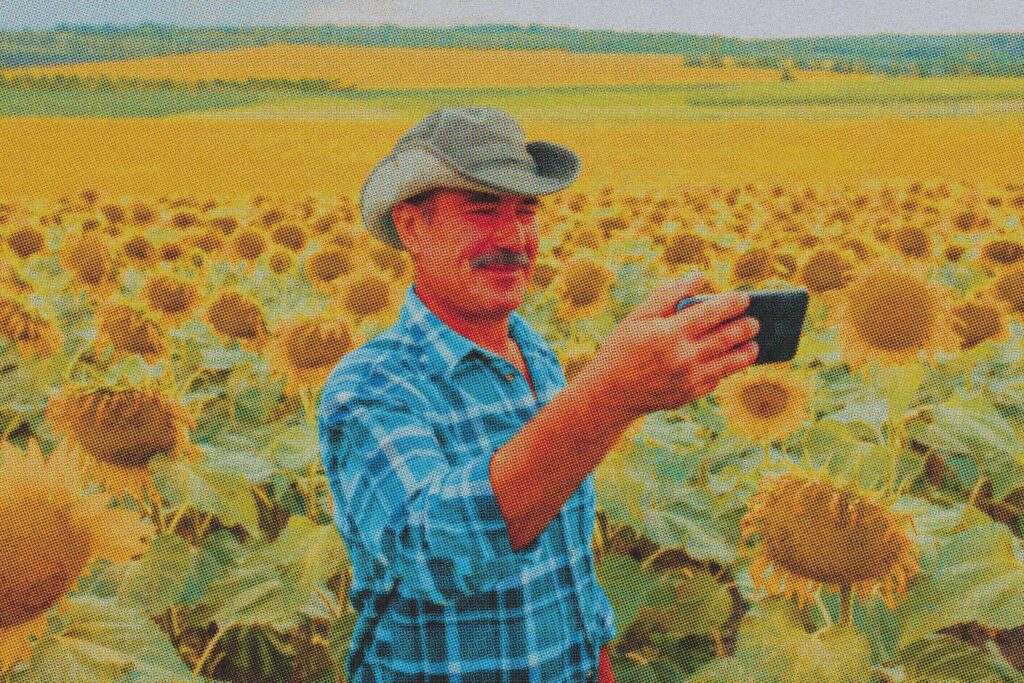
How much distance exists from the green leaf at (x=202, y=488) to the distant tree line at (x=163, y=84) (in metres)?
2.39

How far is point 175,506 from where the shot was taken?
3.07m

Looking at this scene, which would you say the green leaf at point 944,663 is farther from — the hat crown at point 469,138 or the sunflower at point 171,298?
the sunflower at point 171,298

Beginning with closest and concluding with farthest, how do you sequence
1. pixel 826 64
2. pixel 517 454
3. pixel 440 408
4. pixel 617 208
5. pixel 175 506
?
pixel 517 454
pixel 440 408
pixel 175 506
pixel 826 64
pixel 617 208

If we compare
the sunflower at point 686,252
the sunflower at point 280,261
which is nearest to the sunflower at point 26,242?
the sunflower at point 280,261

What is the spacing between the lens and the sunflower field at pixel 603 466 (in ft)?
6.77

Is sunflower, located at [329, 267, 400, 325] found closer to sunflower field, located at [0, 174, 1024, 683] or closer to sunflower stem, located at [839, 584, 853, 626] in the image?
sunflower field, located at [0, 174, 1024, 683]

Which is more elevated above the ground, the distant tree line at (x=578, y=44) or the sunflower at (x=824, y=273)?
the distant tree line at (x=578, y=44)

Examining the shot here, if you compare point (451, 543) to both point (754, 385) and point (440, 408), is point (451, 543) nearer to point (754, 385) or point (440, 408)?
point (440, 408)

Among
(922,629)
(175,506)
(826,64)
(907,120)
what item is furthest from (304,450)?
(907,120)

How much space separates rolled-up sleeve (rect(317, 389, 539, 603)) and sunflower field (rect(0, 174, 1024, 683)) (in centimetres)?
80

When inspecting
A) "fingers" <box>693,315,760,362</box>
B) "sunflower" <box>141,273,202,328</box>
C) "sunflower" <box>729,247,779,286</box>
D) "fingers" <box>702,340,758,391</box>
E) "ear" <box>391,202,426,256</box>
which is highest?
"sunflower" <box>141,273,202,328</box>

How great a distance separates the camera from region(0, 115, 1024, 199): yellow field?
17.7 ft

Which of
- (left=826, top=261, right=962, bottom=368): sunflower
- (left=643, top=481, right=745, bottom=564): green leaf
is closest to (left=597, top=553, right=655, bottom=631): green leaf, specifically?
(left=643, top=481, right=745, bottom=564): green leaf

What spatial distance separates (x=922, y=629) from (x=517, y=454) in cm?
169
